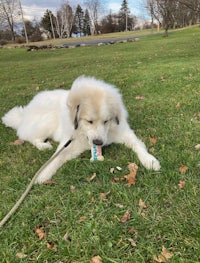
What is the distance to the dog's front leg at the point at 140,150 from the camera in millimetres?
3116

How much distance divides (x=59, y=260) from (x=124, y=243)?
0.50 meters

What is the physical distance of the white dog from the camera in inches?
130

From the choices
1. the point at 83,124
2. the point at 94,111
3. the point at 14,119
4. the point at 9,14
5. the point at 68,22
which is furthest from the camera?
the point at 68,22

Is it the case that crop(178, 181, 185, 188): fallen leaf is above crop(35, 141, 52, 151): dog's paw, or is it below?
above

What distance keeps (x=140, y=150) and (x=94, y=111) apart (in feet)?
2.42

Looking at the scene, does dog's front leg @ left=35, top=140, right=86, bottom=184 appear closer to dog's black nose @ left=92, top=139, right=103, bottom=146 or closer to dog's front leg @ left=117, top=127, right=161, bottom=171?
dog's black nose @ left=92, top=139, right=103, bottom=146

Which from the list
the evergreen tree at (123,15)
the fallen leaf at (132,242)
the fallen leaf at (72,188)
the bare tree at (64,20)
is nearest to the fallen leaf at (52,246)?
the fallen leaf at (132,242)

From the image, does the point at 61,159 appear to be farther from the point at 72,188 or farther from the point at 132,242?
the point at 132,242

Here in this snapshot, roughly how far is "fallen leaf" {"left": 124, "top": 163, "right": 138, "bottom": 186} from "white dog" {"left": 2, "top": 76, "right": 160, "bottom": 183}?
0.12 m

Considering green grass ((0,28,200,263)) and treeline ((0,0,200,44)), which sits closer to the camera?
green grass ((0,28,200,263))

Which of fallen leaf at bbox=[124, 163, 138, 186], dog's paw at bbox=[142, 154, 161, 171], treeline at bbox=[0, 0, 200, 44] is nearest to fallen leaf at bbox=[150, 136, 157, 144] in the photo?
dog's paw at bbox=[142, 154, 161, 171]

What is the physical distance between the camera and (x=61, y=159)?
3512mm

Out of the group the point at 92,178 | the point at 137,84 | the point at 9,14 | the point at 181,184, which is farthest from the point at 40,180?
the point at 9,14

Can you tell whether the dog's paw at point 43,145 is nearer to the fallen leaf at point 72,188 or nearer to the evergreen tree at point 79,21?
the fallen leaf at point 72,188
